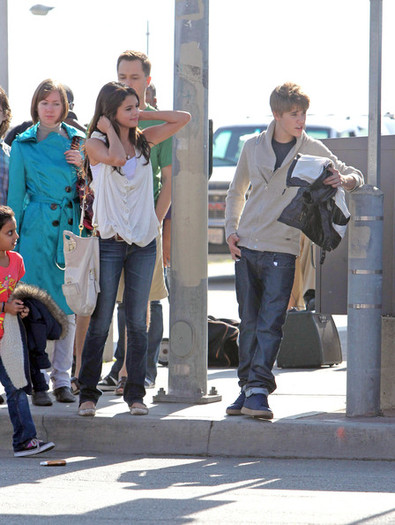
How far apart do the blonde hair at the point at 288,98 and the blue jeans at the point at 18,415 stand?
211 centimetres

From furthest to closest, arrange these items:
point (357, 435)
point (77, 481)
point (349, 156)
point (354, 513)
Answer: point (349, 156)
point (357, 435)
point (77, 481)
point (354, 513)

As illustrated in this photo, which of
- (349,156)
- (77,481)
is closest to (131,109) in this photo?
(349,156)

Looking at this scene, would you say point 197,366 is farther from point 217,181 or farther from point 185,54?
point 217,181

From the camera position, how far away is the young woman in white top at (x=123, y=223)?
6.67m

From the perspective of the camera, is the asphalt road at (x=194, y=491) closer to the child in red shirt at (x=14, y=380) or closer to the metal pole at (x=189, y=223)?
the child in red shirt at (x=14, y=380)

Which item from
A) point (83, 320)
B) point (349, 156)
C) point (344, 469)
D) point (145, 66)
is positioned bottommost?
point (344, 469)

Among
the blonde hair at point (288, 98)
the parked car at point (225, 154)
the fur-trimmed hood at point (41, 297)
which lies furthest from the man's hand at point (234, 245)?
the parked car at point (225, 154)

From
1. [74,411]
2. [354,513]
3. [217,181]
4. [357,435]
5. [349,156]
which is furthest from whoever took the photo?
[217,181]

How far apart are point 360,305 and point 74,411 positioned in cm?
178

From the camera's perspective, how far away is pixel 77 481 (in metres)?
5.73

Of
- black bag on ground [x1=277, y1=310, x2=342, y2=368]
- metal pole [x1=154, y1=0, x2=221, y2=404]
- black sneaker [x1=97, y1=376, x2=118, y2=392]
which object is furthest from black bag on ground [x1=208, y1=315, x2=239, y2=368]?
metal pole [x1=154, y1=0, x2=221, y2=404]

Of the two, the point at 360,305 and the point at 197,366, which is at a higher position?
the point at 360,305

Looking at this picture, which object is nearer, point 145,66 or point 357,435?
point 357,435

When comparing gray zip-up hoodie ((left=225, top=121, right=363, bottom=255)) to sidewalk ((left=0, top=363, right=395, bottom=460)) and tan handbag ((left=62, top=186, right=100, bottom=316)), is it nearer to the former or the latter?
tan handbag ((left=62, top=186, right=100, bottom=316))
